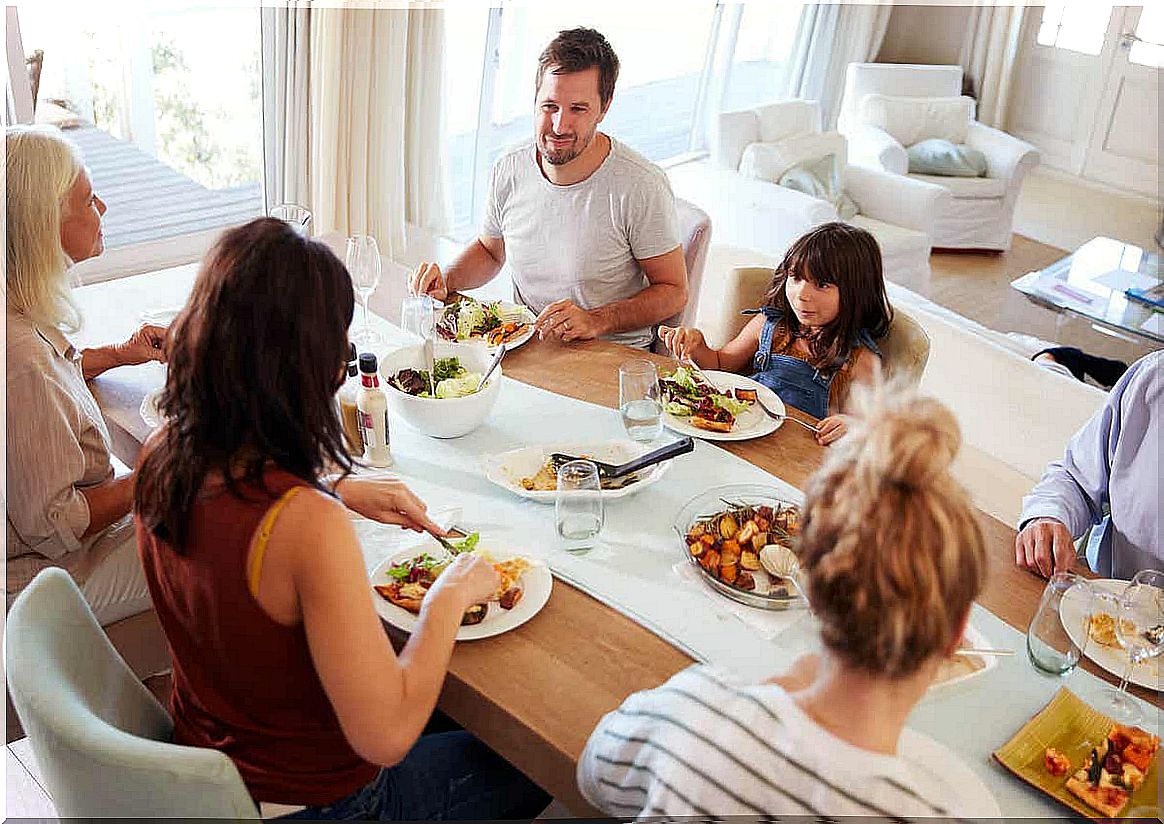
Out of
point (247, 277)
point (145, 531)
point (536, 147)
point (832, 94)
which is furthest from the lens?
point (832, 94)

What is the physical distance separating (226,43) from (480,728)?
358 centimetres

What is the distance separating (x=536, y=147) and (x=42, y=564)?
1.46 meters

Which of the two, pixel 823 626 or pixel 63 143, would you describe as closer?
pixel 823 626

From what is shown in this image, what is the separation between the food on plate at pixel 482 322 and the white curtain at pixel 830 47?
4478mm

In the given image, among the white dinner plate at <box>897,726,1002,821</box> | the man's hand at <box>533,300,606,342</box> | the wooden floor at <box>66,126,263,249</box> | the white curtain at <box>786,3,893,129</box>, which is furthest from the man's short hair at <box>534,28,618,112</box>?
the white curtain at <box>786,3,893,129</box>

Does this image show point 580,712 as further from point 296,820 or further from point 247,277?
point 247,277

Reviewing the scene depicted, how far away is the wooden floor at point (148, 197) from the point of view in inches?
169

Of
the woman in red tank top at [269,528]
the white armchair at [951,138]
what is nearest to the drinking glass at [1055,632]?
the woman in red tank top at [269,528]

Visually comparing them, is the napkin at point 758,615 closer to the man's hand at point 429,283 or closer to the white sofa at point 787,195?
the man's hand at point 429,283

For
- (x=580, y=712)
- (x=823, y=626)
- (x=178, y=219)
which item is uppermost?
(x=823, y=626)

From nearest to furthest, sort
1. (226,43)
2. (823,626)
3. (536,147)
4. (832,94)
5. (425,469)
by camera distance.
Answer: (823,626) → (425,469) → (536,147) → (226,43) → (832,94)

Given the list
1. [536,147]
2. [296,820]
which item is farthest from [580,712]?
[536,147]

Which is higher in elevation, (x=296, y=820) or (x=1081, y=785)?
(x=1081, y=785)

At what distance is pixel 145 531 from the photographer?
1.32m
